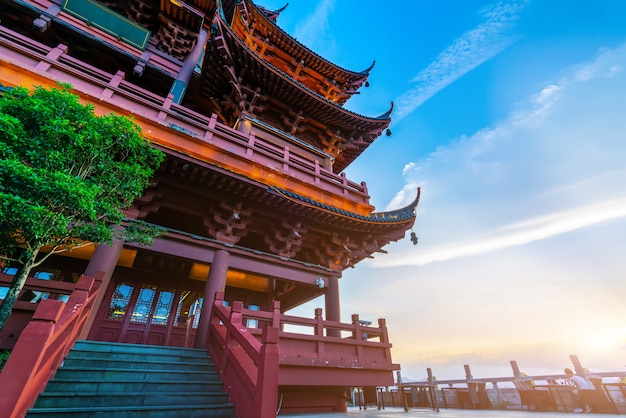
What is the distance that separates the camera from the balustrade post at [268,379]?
3.41m

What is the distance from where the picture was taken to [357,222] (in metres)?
8.28

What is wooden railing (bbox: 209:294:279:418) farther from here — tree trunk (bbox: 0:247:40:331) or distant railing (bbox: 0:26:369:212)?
distant railing (bbox: 0:26:369:212)

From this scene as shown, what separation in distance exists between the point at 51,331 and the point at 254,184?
448 centimetres

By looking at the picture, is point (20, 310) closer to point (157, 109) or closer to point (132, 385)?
point (132, 385)

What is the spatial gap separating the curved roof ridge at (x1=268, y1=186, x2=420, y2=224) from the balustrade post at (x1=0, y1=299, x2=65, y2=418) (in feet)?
15.5

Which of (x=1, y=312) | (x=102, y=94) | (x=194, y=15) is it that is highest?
(x=194, y=15)

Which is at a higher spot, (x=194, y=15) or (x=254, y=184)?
(x=194, y=15)

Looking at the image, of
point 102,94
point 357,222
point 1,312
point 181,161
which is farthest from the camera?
point 357,222

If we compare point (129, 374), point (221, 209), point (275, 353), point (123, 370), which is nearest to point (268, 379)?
point (275, 353)

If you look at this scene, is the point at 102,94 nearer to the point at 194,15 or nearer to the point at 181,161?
the point at 181,161

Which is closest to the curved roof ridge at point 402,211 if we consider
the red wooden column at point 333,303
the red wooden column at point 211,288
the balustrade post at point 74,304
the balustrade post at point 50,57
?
the red wooden column at point 333,303

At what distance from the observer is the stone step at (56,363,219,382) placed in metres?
3.98

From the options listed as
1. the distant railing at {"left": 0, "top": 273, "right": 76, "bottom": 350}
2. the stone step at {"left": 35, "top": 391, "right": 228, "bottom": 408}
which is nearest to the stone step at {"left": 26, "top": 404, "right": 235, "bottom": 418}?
the stone step at {"left": 35, "top": 391, "right": 228, "bottom": 408}

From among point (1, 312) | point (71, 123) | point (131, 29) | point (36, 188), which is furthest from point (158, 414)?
point (131, 29)
